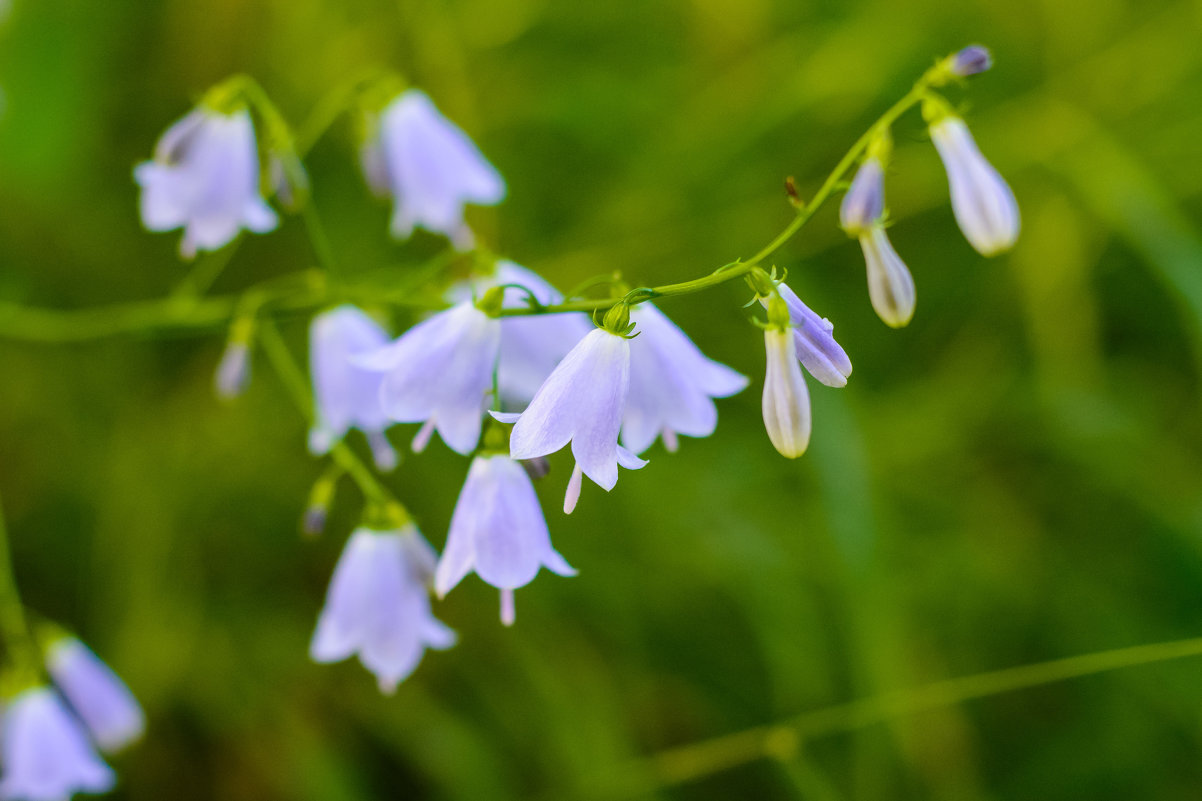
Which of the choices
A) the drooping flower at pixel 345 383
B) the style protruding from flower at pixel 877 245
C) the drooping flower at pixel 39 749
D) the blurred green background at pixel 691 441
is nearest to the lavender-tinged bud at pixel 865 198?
the style protruding from flower at pixel 877 245

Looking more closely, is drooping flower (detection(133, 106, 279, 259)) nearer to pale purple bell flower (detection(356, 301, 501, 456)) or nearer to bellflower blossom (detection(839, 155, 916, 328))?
pale purple bell flower (detection(356, 301, 501, 456))

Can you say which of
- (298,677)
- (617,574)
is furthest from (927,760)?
(298,677)

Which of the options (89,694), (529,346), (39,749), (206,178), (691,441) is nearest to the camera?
(529,346)

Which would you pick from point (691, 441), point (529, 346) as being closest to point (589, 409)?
point (529, 346)

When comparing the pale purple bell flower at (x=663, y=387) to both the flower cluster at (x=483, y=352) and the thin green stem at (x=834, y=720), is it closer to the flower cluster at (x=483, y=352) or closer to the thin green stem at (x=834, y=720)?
the flower cluster at (x=483, y=352)

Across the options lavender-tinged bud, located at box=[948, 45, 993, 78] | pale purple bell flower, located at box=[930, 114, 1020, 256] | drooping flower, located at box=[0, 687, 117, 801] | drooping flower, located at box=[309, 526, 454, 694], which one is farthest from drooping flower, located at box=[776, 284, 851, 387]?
drooping flower, located at box=[0, 687, 117, 801]

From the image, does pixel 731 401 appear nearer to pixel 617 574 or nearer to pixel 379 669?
pixel 617 574

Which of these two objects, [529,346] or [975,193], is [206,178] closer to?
[529,346]

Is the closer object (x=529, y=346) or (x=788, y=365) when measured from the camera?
(x=788, y=365)
